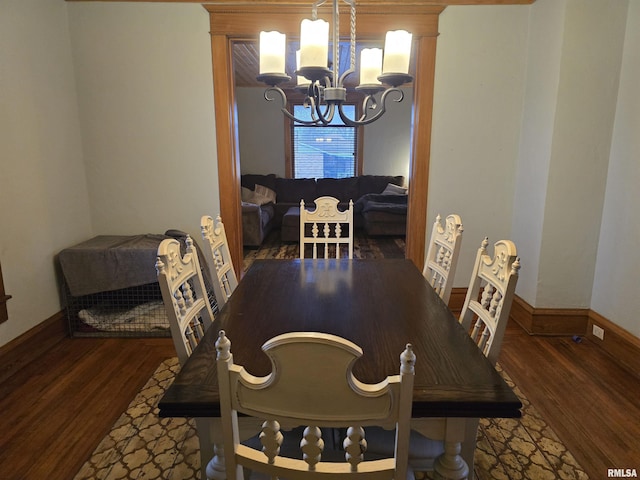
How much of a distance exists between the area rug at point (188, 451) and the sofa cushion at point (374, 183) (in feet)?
17.6

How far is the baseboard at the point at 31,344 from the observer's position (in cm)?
235

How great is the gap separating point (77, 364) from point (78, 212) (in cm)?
118

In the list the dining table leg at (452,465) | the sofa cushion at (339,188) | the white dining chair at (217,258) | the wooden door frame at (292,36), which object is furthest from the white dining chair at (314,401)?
the sofa cushion at (339,188)

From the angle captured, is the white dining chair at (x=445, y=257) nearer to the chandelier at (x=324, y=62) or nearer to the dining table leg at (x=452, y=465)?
the chandelier at (x=324, y=62)

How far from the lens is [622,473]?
1611 mm

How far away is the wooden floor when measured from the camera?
1715 mm

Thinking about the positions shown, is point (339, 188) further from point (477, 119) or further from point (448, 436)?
point (448, 436)

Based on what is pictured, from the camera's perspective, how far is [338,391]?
688 millimetres

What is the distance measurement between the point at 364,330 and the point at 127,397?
1530 mm

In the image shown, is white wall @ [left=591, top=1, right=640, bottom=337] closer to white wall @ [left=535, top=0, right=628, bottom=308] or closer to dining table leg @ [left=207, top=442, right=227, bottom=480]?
white wall @ [left=535, top=0, right=628, bottom=308]

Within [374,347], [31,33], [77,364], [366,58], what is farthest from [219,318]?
[31,33]

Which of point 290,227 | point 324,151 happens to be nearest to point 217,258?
point 290,227

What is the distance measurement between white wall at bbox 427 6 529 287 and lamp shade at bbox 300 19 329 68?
1815 millimetres

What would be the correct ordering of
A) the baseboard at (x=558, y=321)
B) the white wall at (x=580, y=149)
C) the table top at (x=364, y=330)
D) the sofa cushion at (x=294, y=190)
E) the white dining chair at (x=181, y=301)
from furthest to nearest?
the sofa cushion at (x=294, y=190)
the baseboard at (x=558, y=321)
the white wall at (x=580, y=149)
the white dining chair at (x=181, y=301)
the table top at (x=364, y=330)
